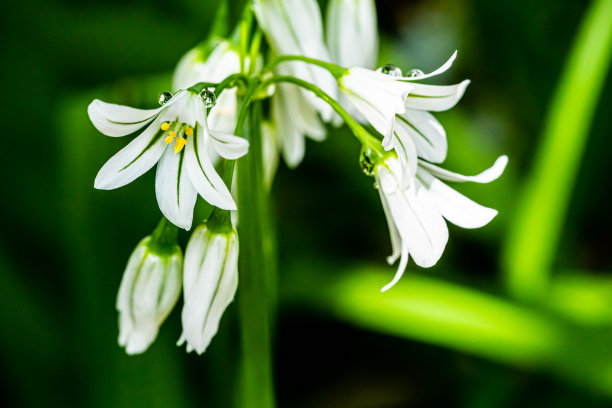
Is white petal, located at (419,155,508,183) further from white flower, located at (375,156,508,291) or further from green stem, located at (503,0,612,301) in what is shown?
green stem, located at (503,0,612,301)

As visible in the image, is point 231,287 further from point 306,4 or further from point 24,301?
point 24,301

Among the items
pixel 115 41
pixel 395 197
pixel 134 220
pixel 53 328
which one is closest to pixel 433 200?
pixel 395 197

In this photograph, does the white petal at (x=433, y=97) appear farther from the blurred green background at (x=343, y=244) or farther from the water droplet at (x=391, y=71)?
the blurred green background at (x=343, y=244)

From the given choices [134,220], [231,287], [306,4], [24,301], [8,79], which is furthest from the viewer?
[8,79]

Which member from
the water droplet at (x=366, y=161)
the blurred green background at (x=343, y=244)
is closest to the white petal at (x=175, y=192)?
the water droplet at (x=366, y=161)

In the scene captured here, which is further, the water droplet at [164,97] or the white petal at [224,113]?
the white petal at [224,113]

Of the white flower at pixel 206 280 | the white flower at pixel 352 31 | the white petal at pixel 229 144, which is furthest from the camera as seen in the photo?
the white flower at pixel 352 31

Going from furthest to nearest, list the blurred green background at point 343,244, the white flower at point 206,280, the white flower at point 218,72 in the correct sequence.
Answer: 1. the blurred green background at point 343,244
2. the white flower at point 218,72
3. the white flower at point 206,280

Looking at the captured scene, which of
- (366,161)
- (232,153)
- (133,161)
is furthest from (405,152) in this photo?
(133,161)
